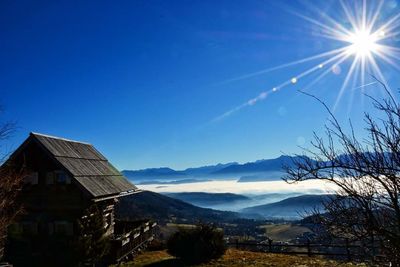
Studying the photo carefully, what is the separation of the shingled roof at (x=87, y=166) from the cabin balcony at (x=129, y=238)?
3.00 meters

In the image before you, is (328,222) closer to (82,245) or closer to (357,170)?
(357,170)

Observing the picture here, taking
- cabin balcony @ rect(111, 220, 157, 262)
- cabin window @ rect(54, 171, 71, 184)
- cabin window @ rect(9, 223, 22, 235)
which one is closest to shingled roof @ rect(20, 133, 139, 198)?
cabin window @ rect(54, 171, 71, 184)

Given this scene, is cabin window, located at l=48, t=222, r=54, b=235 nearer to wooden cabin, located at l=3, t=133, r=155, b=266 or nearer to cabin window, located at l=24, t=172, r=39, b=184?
wooden cabin, located at l=3, t=133, r=155, b=266

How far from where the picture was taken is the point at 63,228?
2480 centimetres

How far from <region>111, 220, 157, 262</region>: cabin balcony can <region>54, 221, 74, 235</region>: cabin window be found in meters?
2.78

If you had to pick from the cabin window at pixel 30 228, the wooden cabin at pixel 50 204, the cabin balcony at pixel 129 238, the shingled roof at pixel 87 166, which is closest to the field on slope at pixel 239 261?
the cabin balcony at pixel 129 238

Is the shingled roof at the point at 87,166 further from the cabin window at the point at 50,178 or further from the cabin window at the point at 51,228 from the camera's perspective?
the cabin window at the point at 51,228

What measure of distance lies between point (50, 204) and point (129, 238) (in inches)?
227

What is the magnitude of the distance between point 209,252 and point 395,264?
20.8 m

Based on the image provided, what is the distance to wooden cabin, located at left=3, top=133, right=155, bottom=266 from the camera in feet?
80.2

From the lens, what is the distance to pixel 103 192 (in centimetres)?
2564

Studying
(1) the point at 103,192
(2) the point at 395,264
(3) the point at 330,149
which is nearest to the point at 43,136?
(1) the point at 103,192

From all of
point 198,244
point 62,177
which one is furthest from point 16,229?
point 198,244

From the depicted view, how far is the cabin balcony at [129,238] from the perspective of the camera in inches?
963
